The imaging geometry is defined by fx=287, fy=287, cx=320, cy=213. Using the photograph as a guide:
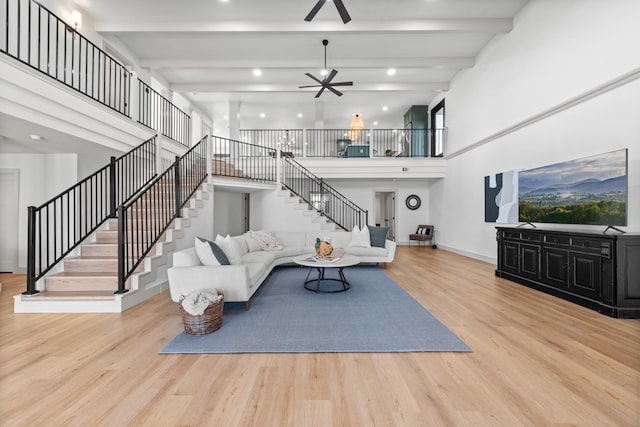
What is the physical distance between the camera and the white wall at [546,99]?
369 centimetres

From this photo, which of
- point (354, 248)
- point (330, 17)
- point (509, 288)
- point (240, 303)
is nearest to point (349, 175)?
point (354, 248)

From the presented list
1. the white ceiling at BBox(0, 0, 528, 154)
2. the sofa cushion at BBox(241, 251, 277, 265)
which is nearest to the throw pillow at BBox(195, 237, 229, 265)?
the sofa cushion at BBox(241, 251, 277, 265)

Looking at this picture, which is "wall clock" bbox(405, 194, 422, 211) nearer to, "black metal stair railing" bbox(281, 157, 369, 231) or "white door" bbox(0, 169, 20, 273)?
"black metal stair railing" bbox(281, 157, 369, 231)

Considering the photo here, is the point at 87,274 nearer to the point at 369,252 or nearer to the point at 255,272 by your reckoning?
the point at 255,272

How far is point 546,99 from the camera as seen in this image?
4.97 metres

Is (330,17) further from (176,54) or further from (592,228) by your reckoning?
(592,228)

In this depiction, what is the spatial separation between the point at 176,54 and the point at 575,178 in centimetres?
892

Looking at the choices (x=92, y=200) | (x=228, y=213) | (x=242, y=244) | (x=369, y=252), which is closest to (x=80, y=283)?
(x=92, y=200)

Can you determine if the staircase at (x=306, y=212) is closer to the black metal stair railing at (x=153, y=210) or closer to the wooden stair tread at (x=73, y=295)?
the black metal stair railing at (x=153, y=210)

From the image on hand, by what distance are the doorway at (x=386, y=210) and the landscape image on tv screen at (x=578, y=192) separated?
601 cm

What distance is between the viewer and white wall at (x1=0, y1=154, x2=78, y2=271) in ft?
18.5

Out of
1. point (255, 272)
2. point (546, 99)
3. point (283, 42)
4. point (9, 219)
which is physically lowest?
point (255, 272)

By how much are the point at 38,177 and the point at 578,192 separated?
9.49 meters

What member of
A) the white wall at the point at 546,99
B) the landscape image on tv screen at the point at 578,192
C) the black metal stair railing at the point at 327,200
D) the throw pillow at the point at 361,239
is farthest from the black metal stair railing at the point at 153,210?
the white wall at the point at 546,99
